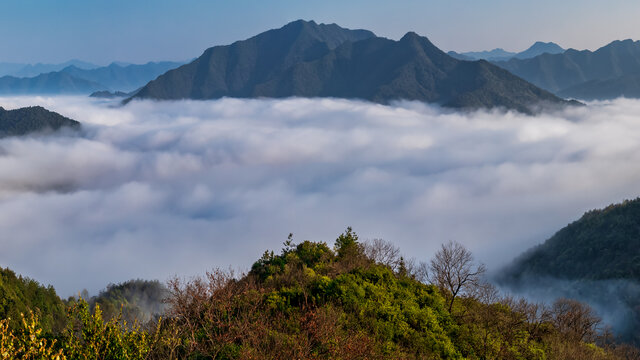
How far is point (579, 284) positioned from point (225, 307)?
542 ft

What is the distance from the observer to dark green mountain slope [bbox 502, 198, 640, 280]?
151000mm

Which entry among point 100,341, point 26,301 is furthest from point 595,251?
point 100,341

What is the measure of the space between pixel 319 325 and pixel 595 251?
604ft

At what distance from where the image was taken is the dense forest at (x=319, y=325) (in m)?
16.2

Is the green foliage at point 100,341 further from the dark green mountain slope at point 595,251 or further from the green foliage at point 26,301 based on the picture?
the dark green mountain slope at point 595,251

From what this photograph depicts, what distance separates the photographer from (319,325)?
20953 mm

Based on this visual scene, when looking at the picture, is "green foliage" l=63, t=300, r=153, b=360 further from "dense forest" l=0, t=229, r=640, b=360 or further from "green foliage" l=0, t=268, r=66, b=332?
"green foliage" l=0, t=268, r=66, b=332

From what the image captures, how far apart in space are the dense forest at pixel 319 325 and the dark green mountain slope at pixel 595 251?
136668 mm

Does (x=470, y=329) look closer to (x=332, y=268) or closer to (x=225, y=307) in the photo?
(x=332, y=268)

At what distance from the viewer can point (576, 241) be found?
587 feet

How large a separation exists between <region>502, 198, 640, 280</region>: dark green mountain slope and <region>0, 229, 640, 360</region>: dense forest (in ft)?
448

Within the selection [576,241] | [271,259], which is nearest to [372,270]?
[271,259]

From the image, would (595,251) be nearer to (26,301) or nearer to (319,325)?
(319,325)

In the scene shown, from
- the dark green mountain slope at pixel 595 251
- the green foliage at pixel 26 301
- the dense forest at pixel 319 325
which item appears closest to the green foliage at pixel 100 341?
the dense forest at pixel 319 325
